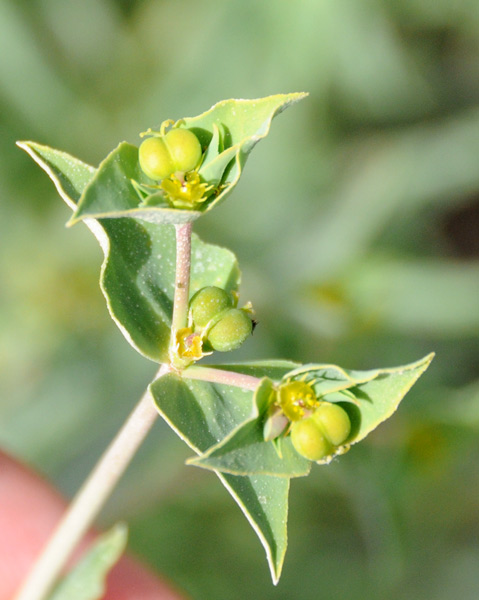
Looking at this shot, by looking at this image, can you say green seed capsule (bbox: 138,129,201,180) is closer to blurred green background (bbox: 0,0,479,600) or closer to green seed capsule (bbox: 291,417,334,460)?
green seed capsule (bbox: 291,417,334,460)

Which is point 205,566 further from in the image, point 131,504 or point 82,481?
point 82,481

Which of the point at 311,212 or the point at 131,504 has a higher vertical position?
the point at 311,212

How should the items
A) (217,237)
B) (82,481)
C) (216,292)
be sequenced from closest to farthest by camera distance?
1. (216,292)
2. (82,481)
3. (217,237)

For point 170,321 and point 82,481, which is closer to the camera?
point 170,321

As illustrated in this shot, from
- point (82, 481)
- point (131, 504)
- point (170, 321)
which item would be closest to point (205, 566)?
point (131, 504)

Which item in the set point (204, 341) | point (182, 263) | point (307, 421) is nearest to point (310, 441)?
point (307, 421)

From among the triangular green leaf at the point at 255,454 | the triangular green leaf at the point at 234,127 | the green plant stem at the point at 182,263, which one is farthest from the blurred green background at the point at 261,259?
the triangular green leaf at the point at 234,127

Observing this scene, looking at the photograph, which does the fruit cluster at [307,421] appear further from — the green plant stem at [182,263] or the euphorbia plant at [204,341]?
the green plant stem at [182,263]
